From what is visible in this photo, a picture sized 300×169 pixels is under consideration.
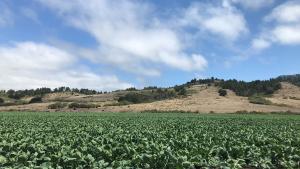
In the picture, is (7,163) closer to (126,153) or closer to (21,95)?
A: (126,153)

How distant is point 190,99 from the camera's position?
429 feet

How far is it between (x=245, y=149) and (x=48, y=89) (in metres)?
180

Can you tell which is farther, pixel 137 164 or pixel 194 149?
pixel 194 149

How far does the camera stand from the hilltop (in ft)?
360

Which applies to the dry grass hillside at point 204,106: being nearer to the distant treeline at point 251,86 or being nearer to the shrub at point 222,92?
the shrub at point 222,92

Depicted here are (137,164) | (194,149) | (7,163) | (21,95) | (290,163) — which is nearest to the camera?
(7,163)

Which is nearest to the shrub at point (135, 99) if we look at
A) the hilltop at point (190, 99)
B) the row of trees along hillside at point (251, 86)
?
the hilltop at point (190, 99)

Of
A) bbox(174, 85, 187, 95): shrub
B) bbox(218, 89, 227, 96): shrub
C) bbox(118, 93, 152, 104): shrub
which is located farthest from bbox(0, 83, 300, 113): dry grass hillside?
bbox(118, 93, 152, 104): shrub

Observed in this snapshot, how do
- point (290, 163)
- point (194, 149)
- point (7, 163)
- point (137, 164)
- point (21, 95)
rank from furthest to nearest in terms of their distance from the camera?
1. point (21, 95)
2. point (194, 149)
3. point (290, 163)
4. point (137, 164)
5. point (7, 163)

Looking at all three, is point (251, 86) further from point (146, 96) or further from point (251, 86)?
point (146, 96)

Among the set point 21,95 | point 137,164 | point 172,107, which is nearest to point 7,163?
point 137,164

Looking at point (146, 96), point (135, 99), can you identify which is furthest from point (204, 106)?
point (146, 96)

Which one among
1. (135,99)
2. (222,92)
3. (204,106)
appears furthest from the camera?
(222,92)

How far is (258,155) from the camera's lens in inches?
753
